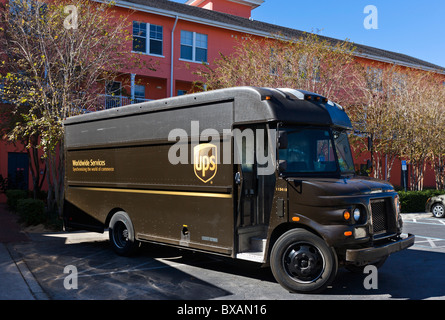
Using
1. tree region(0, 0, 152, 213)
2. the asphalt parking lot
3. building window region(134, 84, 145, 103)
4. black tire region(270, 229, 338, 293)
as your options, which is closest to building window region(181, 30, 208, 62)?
building window region(134, 84, 145, 103)

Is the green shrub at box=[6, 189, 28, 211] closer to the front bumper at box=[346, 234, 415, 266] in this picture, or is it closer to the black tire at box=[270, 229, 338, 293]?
the black tire at box=[270, 229, 338, 293]

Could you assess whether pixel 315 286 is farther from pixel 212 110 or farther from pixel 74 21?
pixel 74 21

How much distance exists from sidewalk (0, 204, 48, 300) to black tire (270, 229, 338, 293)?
3.47 meters

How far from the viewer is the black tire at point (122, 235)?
8891mm

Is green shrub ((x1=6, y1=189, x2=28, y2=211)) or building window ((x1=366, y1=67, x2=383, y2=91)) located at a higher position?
building window ((x1=366, y1=67, x2=383, y2=91))

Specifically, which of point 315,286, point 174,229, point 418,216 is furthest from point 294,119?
point 418,216

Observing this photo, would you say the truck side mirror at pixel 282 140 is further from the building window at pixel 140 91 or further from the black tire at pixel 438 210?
the building window at pixel 140 91

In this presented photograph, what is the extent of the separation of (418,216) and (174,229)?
1417cm

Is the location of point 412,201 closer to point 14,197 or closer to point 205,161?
point 205,161

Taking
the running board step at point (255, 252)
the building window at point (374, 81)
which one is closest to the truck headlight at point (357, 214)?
the running board step at point (255, 252)

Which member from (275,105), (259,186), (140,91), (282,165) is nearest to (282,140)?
(282,165)

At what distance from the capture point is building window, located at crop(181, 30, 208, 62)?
24.9 m

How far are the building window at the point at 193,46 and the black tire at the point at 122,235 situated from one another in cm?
1708

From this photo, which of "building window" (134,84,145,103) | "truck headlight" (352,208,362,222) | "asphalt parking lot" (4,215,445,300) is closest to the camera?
"truck headlight" (352,208,362,222)
